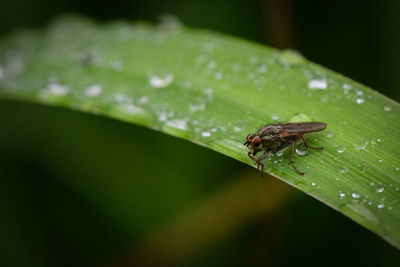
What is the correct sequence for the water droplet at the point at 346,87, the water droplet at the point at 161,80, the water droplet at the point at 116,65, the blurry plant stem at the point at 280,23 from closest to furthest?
the water droplet at the point at 346,87, the water droplet at the point at 161,80, the water droplet at the point at 116,65, the blurry plant stem at the point at 280,23

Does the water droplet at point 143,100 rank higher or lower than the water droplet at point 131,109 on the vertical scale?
higher

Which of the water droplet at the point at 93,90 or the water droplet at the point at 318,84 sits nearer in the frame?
the water droplet at the point at 318,84

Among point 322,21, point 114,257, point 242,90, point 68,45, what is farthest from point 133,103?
point 322,21

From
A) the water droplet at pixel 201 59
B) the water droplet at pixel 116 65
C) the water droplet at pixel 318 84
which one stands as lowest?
the water droplet at pixel 318 84

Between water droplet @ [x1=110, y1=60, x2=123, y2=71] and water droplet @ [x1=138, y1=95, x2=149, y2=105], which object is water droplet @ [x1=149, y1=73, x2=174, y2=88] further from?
water droplet @ [x1=110, y1=60, x2=123, y2=71]

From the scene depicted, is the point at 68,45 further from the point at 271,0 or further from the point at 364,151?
the point at 364,151

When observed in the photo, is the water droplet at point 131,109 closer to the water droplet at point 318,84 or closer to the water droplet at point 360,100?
the water droplet at point 318,84

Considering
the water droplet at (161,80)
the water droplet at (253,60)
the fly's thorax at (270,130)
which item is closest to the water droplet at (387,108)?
the fly's thorax at (270,130)
